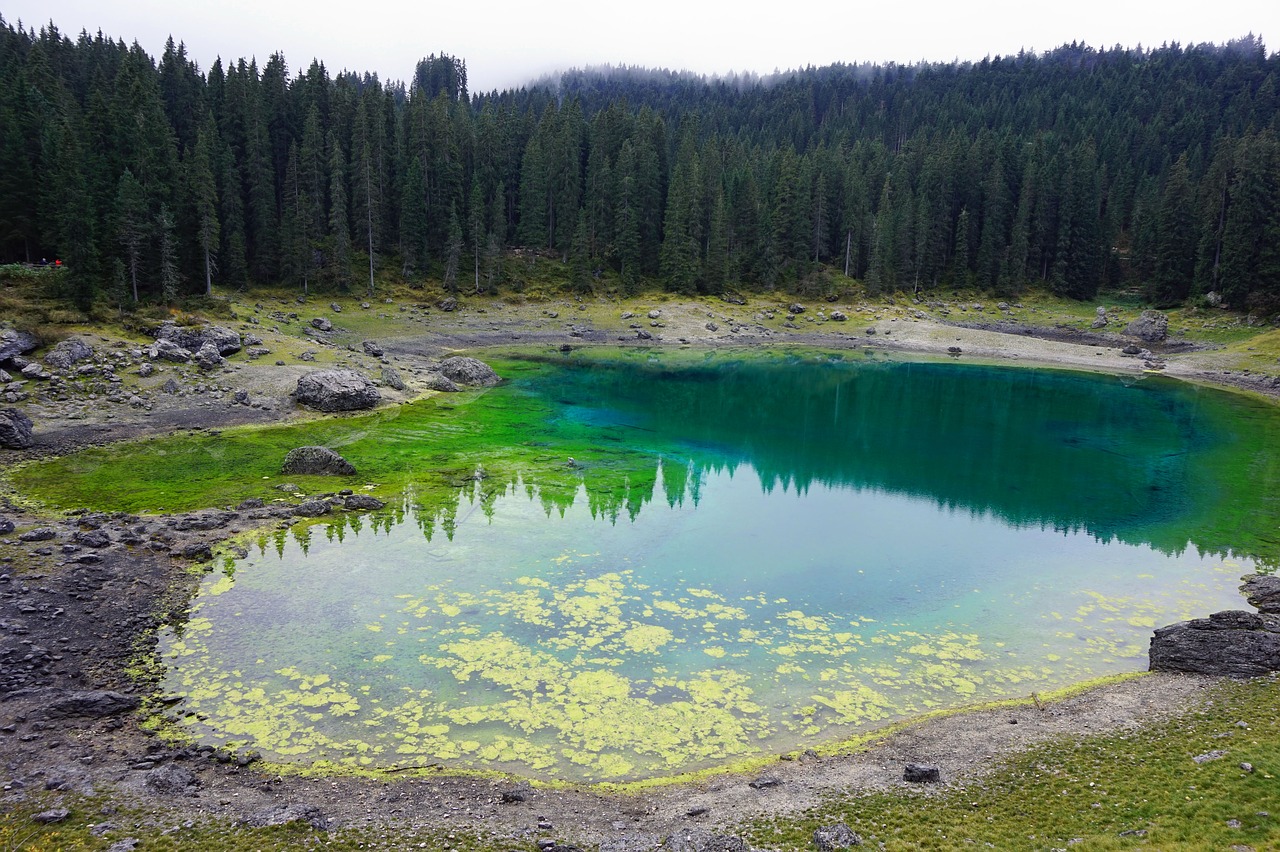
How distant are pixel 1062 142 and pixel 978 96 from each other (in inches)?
2379

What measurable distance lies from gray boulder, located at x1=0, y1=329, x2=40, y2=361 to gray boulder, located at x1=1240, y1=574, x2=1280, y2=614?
58.1 m

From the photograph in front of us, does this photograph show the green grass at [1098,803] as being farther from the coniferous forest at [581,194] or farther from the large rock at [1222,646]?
the coniferous forest at [581,194]

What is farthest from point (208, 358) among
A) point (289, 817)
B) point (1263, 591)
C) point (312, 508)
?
point (1263, 591)

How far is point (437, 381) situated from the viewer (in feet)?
194

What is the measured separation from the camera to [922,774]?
1476 cm

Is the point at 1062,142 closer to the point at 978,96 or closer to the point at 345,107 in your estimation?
the point at 978,96

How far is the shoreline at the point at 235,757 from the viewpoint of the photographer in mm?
13672

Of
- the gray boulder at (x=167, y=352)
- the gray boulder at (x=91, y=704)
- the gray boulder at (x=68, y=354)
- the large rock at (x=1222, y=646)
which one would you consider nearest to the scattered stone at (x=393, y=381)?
the gray boulder at (x=167, y=352)

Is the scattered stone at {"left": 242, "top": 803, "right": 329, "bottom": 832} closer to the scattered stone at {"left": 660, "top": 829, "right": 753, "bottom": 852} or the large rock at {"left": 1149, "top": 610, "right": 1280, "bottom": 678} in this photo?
the scattered stone at {"left": 660, "top": 829, "right": 753, "bottom": 852}

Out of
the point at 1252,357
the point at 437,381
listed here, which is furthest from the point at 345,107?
the point at 1252,357

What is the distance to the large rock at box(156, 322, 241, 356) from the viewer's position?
165 feet

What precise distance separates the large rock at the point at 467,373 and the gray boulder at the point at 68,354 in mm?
24128

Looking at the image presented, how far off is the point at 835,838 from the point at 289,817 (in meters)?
9.47

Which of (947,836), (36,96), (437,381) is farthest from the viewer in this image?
(36,96)
